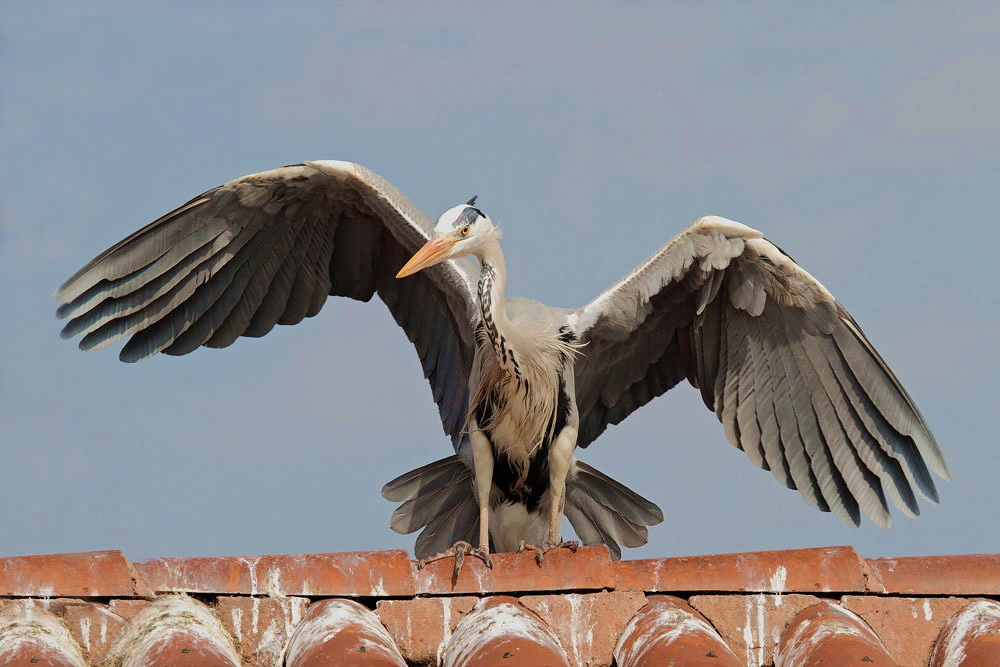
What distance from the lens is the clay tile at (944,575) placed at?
4844mm

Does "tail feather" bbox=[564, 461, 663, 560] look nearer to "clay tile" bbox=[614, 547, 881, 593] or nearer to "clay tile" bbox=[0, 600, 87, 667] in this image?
"clay tile" bbox=[614, 547, 881, 593]

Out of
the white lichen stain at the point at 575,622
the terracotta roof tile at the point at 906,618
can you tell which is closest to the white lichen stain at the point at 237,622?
the white lichen stain at the point at 575,622

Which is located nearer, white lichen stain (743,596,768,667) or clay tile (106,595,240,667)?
clay tile (106,595,240,667)

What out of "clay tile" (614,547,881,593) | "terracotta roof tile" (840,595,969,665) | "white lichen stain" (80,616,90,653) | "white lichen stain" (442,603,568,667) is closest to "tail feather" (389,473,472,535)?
"clay tile" (614,547,881,593)

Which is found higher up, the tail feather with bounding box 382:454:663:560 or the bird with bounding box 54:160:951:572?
the bird with bounding box 54:160:951:572

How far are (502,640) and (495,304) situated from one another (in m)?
2.28

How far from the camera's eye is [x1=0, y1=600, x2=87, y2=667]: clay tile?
13.3ft

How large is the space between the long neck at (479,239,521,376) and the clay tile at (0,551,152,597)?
7.37 ft

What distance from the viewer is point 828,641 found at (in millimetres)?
4402

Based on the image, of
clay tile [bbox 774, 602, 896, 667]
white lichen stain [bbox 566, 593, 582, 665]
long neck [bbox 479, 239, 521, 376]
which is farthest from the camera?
long neck [bbox 479, 239, 521, 376]

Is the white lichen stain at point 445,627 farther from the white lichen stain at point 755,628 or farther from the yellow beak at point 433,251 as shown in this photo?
the yellow beak at point 433,251

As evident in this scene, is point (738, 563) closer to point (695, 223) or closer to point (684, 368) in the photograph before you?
point (695, 223)

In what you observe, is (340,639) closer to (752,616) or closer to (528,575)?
(528,575)

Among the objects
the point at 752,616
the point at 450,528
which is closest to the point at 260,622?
the point at 752,616
